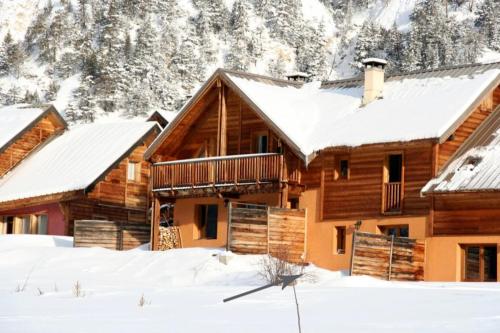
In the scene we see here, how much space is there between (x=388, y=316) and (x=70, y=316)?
5.50 m

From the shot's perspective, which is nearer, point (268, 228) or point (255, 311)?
point (255, 311)

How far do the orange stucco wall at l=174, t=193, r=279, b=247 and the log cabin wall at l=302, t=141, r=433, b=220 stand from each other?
272 centimetres

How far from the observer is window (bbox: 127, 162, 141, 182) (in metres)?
55.9

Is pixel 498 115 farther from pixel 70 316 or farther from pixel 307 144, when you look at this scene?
pixel 70 316

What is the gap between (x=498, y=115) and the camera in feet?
134

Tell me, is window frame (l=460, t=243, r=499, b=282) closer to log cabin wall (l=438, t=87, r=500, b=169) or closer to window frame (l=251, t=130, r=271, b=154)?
log cabin wall (l=438, t=87, r=500, b=169)

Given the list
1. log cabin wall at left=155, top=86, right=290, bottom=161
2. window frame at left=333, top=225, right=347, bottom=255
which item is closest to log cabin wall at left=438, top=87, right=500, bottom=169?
window frame at left=333, top=225, right=347, bottom=255

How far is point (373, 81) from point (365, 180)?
13.5 feet

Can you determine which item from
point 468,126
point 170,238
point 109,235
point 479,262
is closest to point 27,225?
point 109,235

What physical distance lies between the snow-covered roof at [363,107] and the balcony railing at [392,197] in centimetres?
154

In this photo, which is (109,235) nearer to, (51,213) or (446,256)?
(51,213)

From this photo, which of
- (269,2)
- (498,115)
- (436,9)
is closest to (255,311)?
(498,115)

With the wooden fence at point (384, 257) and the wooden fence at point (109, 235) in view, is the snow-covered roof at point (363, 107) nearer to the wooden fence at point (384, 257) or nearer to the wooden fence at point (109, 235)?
the wooden fence at point (109, 235)

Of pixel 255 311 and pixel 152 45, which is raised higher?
pixel 152 45
